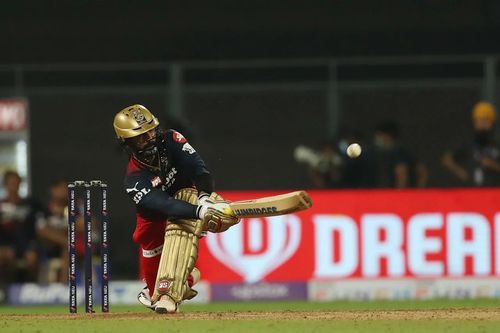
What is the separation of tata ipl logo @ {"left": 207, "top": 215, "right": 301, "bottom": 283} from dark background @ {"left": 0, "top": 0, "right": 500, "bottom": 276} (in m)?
1.39

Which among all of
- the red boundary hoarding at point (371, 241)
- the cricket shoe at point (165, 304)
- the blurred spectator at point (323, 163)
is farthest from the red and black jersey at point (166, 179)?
the blurred spectator at point (323, 163)

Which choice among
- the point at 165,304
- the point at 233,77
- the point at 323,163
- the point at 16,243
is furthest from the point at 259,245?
the point at 165,304

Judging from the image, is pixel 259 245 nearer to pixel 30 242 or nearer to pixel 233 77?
pixel 30 242

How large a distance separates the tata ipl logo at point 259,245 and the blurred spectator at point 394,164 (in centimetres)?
153

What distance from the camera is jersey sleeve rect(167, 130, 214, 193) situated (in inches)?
421

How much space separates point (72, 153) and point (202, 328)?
829 cm

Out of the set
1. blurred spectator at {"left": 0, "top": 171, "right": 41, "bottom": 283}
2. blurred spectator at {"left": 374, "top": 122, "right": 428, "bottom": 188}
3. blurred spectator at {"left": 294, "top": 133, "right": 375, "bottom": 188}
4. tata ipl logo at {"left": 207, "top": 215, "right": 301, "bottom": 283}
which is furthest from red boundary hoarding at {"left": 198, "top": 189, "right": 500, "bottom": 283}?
blurred spectator at {"left": 0, "top": 171, "right": 41, "bottom": 283}

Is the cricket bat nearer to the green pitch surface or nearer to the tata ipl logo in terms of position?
the green pitch surface

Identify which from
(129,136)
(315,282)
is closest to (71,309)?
(129,136)

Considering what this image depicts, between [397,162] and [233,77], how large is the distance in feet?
8.82

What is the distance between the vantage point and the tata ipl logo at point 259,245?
1481 cm

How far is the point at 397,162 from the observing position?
15.9m

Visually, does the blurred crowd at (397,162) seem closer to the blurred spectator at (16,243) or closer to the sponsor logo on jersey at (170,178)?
the blurred spectator at (16,243)

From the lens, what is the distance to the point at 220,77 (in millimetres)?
17703
